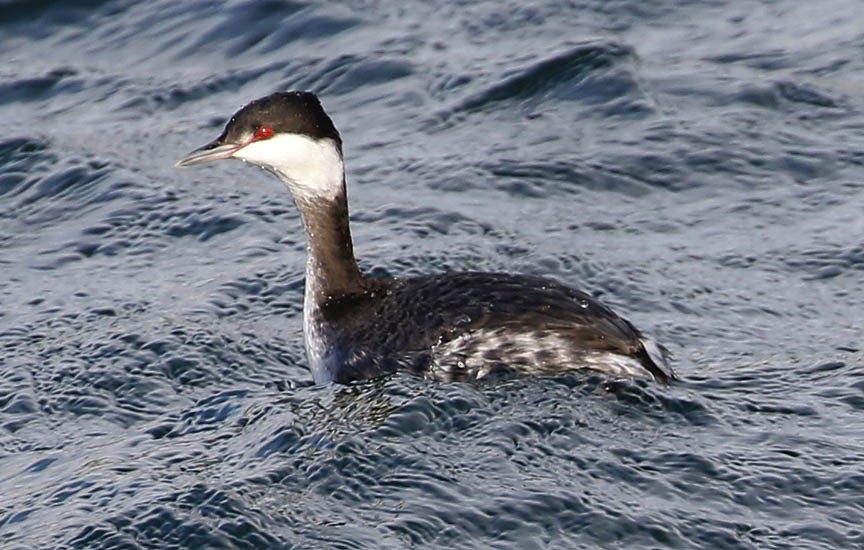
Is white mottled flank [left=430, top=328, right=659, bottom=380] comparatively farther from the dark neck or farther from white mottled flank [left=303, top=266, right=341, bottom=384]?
the dark neck

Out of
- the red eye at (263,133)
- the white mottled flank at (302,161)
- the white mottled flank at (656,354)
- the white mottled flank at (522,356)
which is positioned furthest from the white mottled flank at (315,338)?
the white mottled flank at (656,354)

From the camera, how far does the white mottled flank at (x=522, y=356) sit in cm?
743

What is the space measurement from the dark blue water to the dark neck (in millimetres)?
483

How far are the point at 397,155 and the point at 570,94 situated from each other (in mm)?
1354

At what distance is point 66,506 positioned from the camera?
269 inches

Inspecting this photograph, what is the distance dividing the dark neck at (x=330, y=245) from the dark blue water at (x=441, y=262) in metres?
0.48

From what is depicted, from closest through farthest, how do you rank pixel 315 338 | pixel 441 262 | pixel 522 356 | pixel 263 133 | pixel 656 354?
pixel 522 356 → pixel 656 354 → pixel 263 133 → pixel 315 338 → pixel 441 262

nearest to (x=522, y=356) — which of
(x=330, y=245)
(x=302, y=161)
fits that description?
(x=330, y=245)

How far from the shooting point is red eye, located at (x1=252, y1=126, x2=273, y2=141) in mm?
8031

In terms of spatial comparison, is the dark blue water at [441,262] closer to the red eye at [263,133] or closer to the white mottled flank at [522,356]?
the white mottled flank at [522,356]

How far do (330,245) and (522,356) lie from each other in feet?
4.63

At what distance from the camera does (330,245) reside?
8.46 metres

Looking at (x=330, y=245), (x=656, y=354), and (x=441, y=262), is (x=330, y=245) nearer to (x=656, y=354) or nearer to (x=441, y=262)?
(x=441, y=262)

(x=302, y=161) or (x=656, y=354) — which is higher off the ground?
(x=302, y=161)
